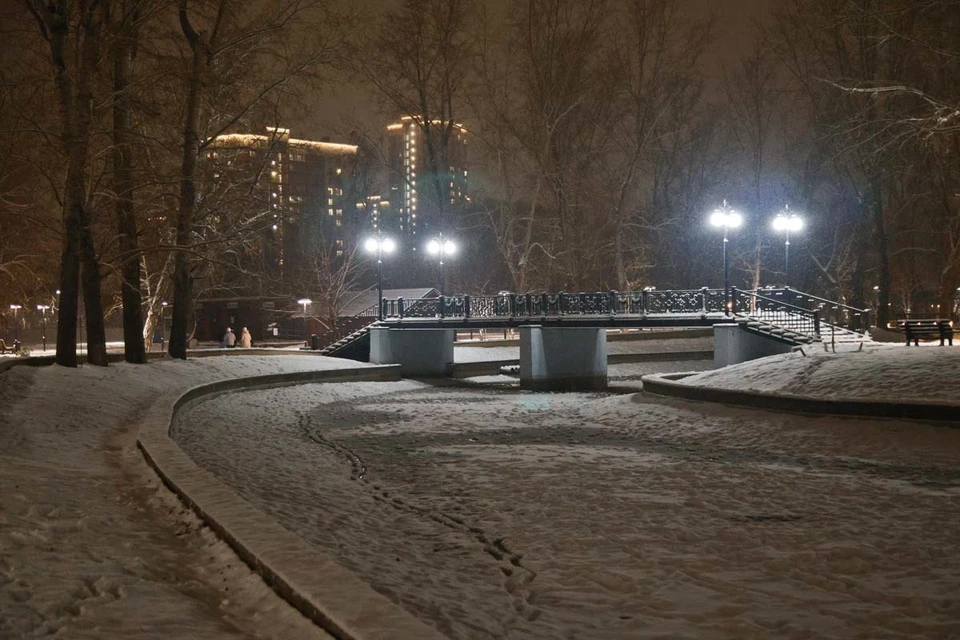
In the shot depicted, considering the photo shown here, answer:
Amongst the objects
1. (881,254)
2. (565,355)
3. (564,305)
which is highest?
(881,254)

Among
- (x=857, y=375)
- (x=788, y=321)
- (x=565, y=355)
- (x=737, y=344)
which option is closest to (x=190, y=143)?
(x=565, y=355)

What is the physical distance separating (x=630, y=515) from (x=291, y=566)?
4944 mm

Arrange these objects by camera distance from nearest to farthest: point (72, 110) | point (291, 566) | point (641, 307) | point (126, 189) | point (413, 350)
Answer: point (291, 566)
point (72, 110)
point (126, 189)
point (641, 307)
point (413, 350)

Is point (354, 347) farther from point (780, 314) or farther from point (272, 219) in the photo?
point (780, 314)

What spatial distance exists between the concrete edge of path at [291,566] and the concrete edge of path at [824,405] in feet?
39.1

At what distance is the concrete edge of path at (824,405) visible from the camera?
15000 millimetres

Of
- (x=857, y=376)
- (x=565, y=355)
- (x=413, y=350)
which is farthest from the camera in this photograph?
(x=413, y=350)

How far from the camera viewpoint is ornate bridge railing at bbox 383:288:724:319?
30234mm

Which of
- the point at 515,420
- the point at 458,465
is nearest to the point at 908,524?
the point at 458,465

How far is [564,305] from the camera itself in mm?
33312

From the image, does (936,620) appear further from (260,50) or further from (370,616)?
(260,50)

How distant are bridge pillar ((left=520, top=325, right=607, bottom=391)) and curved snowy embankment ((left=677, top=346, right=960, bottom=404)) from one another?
11.3 metres

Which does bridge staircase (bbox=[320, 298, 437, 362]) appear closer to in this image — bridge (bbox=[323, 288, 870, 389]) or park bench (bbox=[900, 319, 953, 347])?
bridge (bbox=[323, 288, 870, 389])

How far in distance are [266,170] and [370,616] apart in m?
24.4
